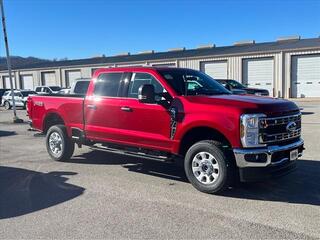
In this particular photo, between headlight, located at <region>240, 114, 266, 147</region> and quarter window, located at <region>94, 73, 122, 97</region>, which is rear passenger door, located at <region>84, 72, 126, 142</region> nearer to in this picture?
quarter window, located at <region>94, 73, 122, 97</region>

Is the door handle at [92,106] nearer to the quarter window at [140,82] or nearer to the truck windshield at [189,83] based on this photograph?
the quarter window at [140,82]

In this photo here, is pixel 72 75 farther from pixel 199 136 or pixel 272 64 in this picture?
pixel 199 136

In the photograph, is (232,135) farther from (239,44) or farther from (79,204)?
(239,44)

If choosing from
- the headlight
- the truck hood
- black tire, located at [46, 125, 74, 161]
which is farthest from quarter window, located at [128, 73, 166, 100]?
black tire, located at [46, 125, 74, 161]

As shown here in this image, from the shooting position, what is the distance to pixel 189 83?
7379 mm

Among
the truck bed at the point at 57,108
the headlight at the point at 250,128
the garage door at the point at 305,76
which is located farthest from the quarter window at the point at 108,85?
the garage door at the point at 305,76

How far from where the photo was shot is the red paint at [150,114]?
607 cm

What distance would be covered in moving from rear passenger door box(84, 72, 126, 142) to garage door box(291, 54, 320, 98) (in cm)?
2777

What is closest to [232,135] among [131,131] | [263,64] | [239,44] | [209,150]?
[209,150]

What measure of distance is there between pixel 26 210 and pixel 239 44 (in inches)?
1635

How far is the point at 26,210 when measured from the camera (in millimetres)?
5648

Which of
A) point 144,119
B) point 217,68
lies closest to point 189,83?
point 144,119

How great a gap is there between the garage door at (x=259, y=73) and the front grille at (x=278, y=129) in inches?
1134

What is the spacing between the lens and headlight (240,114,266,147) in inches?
231
